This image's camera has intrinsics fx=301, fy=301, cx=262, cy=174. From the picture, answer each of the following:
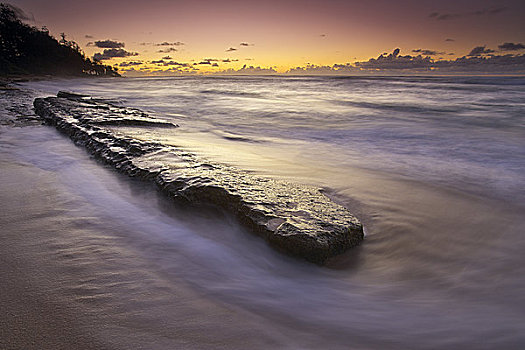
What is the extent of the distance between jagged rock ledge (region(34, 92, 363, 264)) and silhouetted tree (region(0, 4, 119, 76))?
54.9 m

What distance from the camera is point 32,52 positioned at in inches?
2207

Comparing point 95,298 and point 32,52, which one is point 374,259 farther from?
point 32,52

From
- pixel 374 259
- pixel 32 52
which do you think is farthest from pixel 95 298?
pixel 32 52

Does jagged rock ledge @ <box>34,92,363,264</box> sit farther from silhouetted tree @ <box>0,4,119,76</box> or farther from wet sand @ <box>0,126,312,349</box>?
silhouetted tree @ <box>0,4,119,76</box>

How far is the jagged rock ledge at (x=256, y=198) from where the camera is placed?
166 centimetres

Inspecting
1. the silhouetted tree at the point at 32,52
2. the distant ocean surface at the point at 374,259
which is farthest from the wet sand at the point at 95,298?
the silhouetted tree at the point at 32,52

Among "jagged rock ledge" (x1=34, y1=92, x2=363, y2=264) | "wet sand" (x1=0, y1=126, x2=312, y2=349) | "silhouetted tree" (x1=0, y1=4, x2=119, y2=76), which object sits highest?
"silhouetted tree" (x1=0, y1=4, x2=119, y2=76)

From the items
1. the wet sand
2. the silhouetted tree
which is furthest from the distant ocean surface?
the silhouetted tree

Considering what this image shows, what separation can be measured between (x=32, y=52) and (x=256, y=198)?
238 ft

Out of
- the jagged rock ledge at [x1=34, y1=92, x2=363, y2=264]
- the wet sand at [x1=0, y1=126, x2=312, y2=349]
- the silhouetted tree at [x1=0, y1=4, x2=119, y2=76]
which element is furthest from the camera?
the silhouetted tree at [x1=0, y1=4, x2=119, y2=76]

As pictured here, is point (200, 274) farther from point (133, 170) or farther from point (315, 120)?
point (315, 120)

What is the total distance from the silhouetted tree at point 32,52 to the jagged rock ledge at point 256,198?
5491 cm

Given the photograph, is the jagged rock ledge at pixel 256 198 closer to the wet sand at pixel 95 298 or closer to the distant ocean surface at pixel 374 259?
the distant ocean surface at pixel 374 259

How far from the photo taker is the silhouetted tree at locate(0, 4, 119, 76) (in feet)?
166
